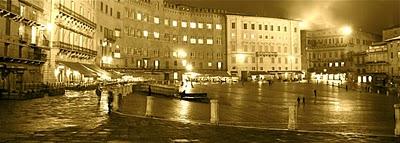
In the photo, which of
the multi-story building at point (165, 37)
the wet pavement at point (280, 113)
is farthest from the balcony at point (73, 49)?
the wet pavement at point (280, 113)

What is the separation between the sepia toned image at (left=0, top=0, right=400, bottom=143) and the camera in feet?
52.5

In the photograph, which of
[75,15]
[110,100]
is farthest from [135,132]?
[75,15]

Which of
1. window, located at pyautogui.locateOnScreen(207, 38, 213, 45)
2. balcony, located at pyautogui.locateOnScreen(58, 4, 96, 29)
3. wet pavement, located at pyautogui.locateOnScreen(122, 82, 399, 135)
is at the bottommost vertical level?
wet pavement, located at pyautogui.locateOnScreen(122, 82, 399, 135)

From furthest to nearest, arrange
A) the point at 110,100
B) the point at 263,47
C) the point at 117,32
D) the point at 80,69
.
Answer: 1. the point at 263,47
2. the point at 117,32
3. the point at 80,69
4. the point at 110,100

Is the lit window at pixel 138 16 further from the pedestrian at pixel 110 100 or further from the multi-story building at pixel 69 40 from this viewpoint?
the pedestrian at pixel 110 100

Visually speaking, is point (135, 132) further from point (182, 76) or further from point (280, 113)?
point (182, 76)

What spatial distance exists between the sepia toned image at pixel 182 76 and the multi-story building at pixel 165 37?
24 centimetres

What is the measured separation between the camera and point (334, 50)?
405 feet

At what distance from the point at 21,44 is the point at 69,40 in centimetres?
1251

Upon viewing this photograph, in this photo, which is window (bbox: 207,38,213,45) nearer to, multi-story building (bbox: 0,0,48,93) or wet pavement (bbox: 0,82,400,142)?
multi-story building (bbox: 0,0,48,93)

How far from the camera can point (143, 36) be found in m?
85.4

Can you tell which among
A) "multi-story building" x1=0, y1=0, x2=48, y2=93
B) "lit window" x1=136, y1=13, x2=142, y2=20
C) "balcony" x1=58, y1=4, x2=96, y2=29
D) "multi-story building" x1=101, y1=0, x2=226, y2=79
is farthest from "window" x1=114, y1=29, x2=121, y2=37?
"multi-story building" x1=0, y1=0, x2=48, y2=93

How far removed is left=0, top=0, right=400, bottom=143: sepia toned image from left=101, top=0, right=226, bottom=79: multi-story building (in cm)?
24

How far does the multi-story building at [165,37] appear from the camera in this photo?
77812 mm
